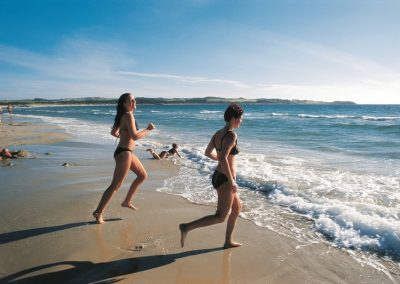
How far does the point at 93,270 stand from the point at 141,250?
68cm

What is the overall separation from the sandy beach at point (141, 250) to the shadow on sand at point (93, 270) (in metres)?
0.01

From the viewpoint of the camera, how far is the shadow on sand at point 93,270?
3637 millimetres

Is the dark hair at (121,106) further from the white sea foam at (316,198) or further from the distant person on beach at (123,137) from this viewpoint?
the white sea foam at (316,198)

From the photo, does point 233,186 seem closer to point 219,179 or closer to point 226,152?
point 219,179

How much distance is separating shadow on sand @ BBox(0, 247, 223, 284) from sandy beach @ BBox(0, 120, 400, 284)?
0.01m

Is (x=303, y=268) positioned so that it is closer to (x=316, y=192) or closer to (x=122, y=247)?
(x=122, y=247)

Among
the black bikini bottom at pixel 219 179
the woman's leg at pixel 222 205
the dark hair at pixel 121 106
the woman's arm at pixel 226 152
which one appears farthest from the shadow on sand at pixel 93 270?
the dark hair at pixel 121 106

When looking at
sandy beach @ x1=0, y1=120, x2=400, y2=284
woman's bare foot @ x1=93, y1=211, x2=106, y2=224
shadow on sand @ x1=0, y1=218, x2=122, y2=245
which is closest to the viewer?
sandy beach @ x1=0, y1=120, x2=400, y2=284

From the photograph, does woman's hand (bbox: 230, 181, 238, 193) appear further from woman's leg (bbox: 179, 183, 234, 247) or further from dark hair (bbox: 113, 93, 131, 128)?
dark hair (bbox: 113, 93, 131, 128)

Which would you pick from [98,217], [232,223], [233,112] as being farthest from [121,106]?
[232,223]

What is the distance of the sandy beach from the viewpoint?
12.5 ft

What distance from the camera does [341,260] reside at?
437cm

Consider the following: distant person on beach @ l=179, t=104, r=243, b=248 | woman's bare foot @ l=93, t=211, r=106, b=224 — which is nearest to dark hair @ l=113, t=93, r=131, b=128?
woman's bare foot @ l=93, t=211, r=106, b=224

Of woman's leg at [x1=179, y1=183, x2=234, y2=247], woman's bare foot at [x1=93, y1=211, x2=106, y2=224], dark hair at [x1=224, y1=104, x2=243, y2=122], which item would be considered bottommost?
woman's bare foot at [x1=93, y1=211, x2=106, y2=224]
